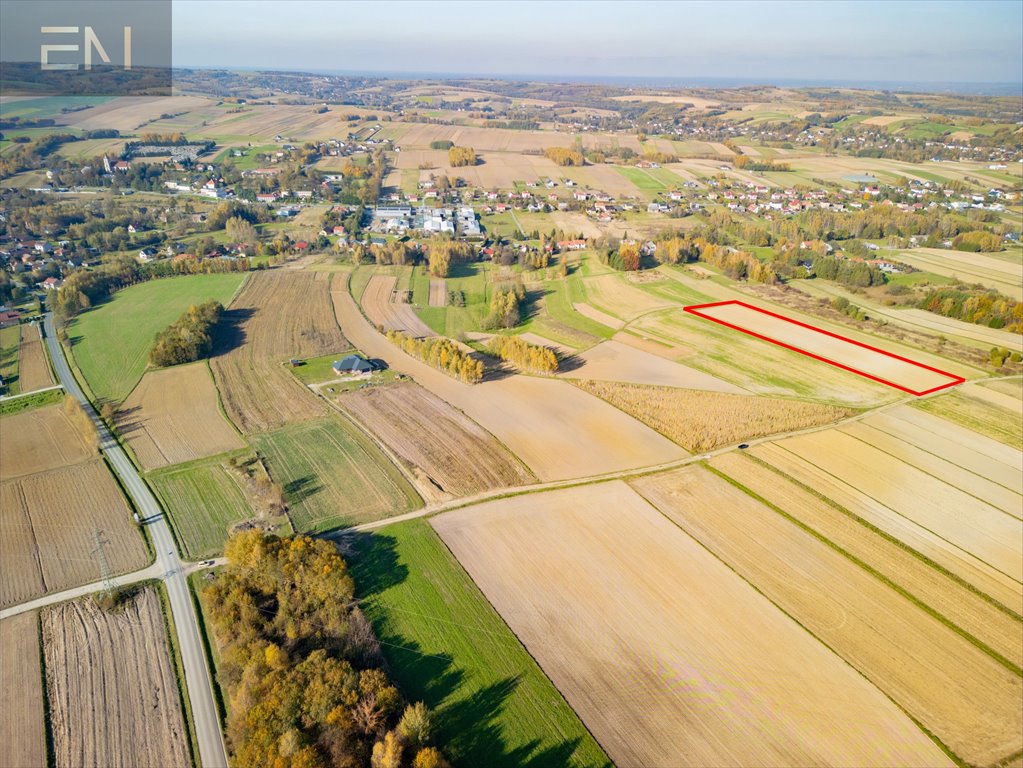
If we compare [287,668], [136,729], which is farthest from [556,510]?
[136,729]

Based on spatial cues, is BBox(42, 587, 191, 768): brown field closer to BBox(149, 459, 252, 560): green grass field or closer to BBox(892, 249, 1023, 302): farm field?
BBox(149, 459, 252, 560): green grass field

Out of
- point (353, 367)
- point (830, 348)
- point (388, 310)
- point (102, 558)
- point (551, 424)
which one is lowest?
point (102, 558)

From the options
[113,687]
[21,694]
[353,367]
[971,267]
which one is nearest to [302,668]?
[113,687]

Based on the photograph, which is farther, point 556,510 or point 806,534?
point 556,510

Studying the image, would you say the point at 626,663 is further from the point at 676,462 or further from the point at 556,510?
the point at 676,462

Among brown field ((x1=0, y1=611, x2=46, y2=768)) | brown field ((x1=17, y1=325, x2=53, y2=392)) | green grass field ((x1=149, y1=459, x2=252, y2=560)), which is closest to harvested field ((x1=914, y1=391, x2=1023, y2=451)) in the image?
green grass field ((x1=149, y1=459, x2=252, y2=560))

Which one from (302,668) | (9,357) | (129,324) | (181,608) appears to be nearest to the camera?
(302,668)

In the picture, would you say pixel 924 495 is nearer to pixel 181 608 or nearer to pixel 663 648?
pixel 663 648
